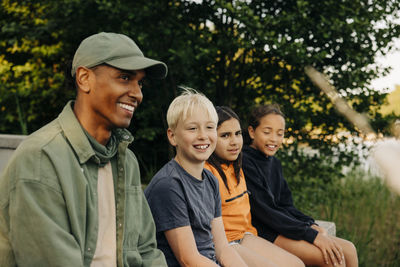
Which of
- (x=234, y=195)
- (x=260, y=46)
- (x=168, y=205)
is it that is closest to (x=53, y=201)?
(x=168, y=205)

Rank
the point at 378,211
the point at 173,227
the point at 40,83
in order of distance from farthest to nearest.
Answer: the point at 40,83 < the point at 378,211 < the point at 173,227

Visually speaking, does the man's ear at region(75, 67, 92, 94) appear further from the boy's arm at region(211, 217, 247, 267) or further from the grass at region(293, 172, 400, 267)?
the grass at region(293, 172, 400, 267)

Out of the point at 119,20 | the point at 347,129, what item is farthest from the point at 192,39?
the point at 347,129

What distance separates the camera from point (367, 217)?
17.6 feet

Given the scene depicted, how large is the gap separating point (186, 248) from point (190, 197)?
288 millimetres

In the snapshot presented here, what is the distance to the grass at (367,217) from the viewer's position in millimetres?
4715

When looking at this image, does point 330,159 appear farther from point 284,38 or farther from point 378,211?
point 284,38

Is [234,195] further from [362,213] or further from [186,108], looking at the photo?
[362,213]

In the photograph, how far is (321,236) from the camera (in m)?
3.13

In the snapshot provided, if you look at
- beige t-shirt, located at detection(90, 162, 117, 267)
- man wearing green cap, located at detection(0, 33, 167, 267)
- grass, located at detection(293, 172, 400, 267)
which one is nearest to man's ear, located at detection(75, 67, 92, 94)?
man wearing green cap, located at detection(0, 33, 167, 267)

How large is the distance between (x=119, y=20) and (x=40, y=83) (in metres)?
2.34

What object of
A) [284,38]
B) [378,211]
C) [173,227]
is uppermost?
[284,38]

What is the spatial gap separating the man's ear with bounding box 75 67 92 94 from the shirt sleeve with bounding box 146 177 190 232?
0.75 m

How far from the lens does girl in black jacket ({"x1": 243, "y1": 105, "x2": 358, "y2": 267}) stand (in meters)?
3.09
